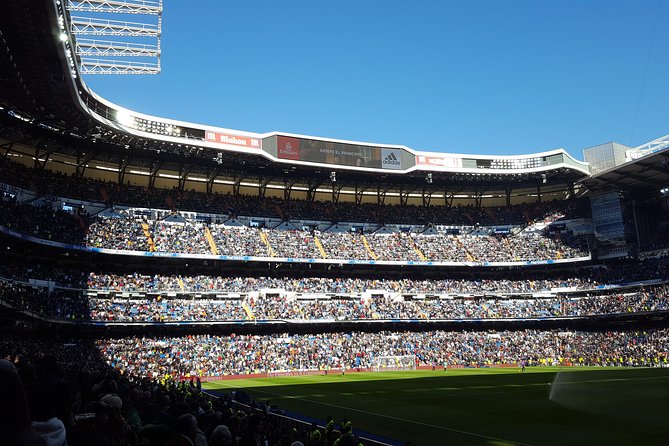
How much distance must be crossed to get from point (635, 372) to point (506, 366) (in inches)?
599

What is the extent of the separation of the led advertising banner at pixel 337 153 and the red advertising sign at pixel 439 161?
9.04ft

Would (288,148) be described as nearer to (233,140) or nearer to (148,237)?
(233,140)

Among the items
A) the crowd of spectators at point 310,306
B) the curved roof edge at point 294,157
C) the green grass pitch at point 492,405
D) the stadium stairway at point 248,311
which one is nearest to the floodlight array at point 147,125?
the curved roof edge at point 294,157

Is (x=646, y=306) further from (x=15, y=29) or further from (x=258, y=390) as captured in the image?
(x=15, y=29)

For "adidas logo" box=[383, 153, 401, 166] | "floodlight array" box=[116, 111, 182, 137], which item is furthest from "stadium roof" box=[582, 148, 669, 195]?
"floodlight array" box=[116, 111, 182, 137]

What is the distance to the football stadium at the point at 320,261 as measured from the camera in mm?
36062

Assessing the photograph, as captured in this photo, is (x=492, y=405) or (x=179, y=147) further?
(x=179, y=147)

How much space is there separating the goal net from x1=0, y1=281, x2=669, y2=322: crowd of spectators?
5158mm

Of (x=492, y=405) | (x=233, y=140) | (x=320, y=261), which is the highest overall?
(x=233, y=140)

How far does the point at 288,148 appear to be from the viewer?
64812 mm

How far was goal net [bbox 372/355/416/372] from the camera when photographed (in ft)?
196

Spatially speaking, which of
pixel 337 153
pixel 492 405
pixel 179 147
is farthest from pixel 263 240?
pixel 492 405

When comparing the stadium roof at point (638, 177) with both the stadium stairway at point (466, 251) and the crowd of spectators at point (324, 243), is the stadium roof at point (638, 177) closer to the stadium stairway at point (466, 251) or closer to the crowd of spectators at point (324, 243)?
the crowd of spectators at point (324, 243)

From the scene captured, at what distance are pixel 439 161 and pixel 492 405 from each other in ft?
146
